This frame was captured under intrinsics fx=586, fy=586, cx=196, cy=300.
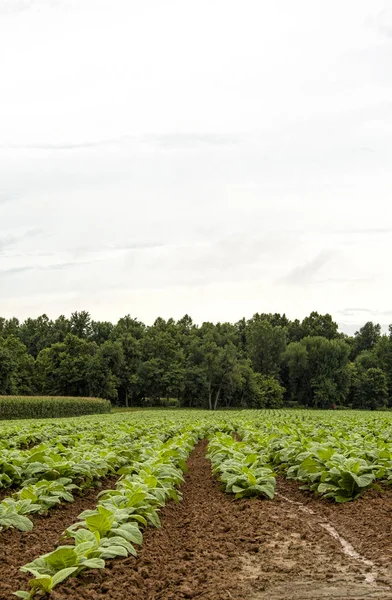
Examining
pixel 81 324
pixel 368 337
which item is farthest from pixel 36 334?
pixel 368 337

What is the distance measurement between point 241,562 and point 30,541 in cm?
253

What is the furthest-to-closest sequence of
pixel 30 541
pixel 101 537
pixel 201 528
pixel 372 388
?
pixel 372 388, pixel 201 528, pixel 30 541, pixel 101 537

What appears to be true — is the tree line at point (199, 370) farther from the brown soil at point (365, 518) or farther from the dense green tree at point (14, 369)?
the brown soil at point (365, 518)

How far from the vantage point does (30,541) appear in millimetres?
6820

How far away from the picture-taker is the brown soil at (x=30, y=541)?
531 centimetres

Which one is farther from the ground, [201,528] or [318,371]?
[318,371]

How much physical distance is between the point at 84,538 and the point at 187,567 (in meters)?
1.13

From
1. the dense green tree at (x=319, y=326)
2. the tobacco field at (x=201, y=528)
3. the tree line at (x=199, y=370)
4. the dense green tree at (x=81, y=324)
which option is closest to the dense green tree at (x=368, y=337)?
the dense green tree at (x=319, y=326)

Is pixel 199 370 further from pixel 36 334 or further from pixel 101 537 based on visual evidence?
pixel 101 537

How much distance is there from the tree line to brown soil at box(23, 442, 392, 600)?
70329mm

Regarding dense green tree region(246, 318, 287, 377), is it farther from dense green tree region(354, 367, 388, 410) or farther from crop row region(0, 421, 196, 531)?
crop row region(0, 421, 196, 531)

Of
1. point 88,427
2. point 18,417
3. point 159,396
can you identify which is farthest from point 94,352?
point 88,427

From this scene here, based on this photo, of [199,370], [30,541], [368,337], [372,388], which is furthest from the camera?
[368,337]

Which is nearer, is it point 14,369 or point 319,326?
point 14,369
